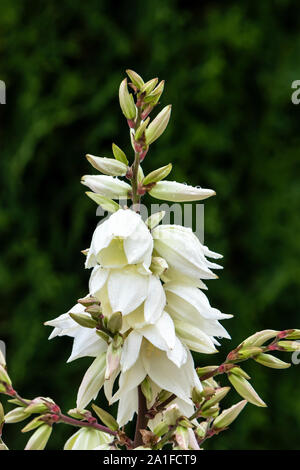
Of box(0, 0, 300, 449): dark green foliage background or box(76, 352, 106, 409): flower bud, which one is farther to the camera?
box(0, 0, 300, 449): dark green foliage background

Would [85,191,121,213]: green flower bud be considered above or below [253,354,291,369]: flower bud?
→ above

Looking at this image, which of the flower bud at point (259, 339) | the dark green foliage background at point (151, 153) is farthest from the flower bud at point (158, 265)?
the dark green foliage background at point (151, 153)

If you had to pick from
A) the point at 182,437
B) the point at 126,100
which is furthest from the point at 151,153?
the point at 182,437

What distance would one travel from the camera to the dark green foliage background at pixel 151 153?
5.90 feet

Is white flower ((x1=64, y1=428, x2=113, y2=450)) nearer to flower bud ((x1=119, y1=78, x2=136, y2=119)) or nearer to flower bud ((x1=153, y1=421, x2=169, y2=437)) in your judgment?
flower bud ((x1=153, y1=421, x2=169, y2=437))

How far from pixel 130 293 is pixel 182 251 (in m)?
0.05

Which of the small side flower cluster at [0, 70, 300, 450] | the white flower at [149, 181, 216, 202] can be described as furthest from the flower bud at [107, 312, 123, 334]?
the white flower at [149, 181, 216, 202]

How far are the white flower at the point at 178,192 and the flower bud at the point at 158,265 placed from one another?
48 mm

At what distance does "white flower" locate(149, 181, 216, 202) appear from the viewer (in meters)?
0.51

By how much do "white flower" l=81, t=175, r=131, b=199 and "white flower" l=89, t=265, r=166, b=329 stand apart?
6cm

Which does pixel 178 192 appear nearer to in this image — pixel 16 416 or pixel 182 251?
pixel 182 251

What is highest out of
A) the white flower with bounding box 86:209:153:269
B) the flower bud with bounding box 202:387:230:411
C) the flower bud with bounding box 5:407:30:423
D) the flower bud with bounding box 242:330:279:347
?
the white flower with bounding box 86:209:153:269

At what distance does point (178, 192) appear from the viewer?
1.68 feet
